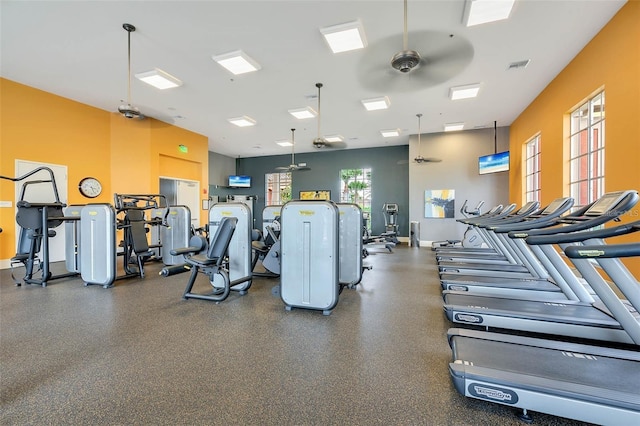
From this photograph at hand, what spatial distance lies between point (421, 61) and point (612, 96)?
260cm

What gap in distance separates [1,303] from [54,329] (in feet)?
5.12

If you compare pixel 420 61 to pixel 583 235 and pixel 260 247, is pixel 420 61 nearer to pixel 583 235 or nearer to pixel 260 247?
pixel 583 235

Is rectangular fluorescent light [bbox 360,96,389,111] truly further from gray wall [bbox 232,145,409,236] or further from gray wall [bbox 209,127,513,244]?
gray wall [bbox 232,145,409,236]

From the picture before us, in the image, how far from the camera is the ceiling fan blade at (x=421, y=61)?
4309 mm

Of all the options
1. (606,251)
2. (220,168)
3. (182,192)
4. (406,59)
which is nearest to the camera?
(606,251)

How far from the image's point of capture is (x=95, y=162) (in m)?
7.06

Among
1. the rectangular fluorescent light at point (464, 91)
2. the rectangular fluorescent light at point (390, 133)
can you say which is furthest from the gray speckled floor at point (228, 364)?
the rectangular fluorescent light at point (390, 133)

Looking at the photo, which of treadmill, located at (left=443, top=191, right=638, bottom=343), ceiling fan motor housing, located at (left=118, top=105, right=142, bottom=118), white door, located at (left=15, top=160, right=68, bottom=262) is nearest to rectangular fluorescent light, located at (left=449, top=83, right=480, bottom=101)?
treadmill, located at (left=443, top=191, right=638, bottom=343)

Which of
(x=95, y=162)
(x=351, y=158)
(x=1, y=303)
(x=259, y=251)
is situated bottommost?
(x=1, y=303)

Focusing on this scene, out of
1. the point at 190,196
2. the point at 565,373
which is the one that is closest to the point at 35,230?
the point at 190,196

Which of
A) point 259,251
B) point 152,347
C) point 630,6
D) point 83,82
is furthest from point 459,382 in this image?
point 83,82

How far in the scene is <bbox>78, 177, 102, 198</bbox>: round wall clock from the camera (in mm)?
6816

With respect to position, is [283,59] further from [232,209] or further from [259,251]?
[259,251]

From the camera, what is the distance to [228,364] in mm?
2049
